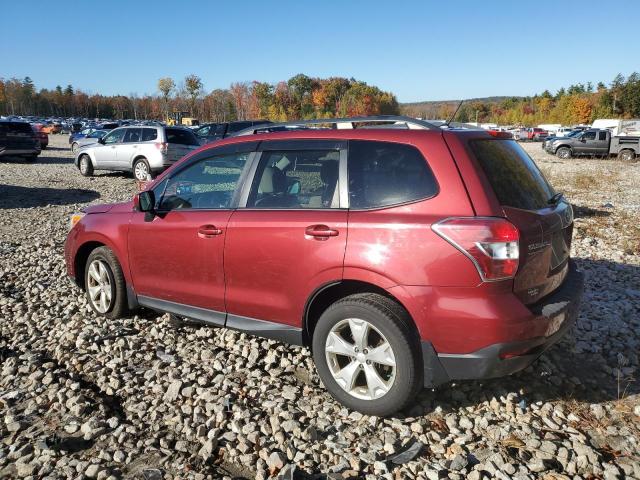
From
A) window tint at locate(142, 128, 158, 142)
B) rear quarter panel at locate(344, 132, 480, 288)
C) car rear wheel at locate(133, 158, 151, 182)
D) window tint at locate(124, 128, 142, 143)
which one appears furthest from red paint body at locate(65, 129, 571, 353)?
window tint at locate(124, 128, 142, 143)

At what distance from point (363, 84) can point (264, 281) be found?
127m

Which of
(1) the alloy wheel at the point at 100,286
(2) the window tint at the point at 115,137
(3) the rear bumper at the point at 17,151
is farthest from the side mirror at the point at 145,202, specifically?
(3) the rear bumper at the point at 17,151

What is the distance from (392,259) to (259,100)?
11931 centimetres

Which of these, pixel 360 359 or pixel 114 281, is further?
pixel 114 281

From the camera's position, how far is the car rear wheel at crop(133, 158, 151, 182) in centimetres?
1711

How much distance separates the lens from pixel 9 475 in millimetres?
2852

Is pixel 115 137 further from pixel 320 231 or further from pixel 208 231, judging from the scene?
pixel 320 231

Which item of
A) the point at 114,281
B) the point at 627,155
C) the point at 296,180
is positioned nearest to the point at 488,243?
the point at 296,180

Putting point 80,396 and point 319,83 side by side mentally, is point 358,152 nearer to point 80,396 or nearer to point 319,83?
point 80,396

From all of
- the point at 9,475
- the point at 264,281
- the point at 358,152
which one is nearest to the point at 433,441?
the point at 264,281

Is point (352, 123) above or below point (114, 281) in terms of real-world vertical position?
above

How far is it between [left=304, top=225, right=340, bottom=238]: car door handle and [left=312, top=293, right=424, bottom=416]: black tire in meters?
0.42

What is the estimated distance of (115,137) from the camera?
720 inches

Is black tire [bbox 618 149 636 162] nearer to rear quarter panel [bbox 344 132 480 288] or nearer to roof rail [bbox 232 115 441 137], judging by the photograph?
roof rail [bbox 232 115 441 137]
